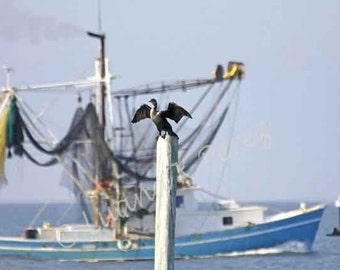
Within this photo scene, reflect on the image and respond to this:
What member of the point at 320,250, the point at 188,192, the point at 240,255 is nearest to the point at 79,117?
the point at 188,192

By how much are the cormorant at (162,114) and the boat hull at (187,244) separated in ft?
96.8

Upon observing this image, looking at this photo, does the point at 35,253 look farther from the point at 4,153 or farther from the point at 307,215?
the point at 307,215

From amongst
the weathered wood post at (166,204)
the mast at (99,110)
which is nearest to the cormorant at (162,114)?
the weathered wood post at (166,204)

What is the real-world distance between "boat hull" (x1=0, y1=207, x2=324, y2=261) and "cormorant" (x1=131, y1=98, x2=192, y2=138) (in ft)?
96.8

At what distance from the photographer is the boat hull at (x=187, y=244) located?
52281 mm

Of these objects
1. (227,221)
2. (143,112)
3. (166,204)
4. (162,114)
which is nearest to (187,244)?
(227,221)

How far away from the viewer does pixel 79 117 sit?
52.1 meters

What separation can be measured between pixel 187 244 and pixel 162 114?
32072 millimetres

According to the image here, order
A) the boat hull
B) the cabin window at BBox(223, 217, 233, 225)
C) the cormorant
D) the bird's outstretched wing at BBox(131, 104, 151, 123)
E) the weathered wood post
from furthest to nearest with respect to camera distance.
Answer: the cabin window at BBox(223, 217, 233, 225) < the boat hull < the bird's outstretched wing at BBox(131, 104, 151, 123) < the cormorant < the weathered wood post

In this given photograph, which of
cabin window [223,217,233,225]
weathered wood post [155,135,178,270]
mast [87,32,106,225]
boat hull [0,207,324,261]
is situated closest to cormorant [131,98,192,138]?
weathered wood post [155,135,178,270]

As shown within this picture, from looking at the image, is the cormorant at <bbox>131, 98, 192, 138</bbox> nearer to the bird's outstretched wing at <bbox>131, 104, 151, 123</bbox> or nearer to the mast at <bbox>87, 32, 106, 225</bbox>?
the bird's outstretched wing at <bbox>131, 104, 151, 123</bbox>

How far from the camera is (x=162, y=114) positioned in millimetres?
20984

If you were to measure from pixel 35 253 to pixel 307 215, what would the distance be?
1258 centimetres

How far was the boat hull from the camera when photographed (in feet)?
172
